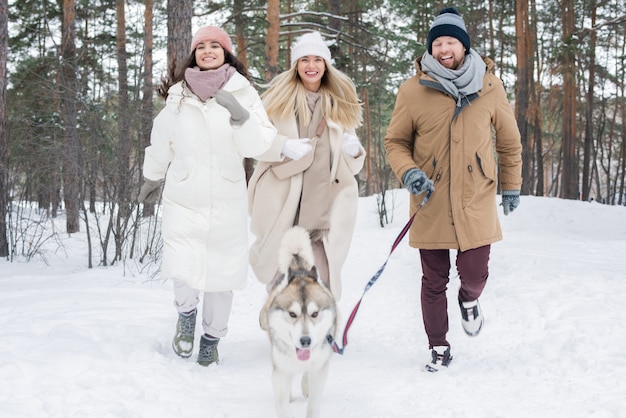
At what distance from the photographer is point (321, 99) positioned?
376 centimetres

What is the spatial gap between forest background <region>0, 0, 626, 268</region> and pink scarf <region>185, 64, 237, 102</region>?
778mm

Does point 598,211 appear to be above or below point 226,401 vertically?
above

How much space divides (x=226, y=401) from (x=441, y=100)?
2.33 metres

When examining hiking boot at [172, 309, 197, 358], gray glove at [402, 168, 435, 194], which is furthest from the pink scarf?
hiking boot at [172, 309, 197, 358]

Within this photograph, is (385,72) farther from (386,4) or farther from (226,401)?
(226,401)

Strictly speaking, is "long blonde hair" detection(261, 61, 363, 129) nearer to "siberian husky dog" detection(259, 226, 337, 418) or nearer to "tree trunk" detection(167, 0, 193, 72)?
"siberian husky dog" detection(259, 226, 337, 418)

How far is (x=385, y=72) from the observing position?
1321 cm

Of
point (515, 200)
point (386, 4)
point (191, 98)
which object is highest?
point (386, 4)

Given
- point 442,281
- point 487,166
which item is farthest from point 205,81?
point 442,281

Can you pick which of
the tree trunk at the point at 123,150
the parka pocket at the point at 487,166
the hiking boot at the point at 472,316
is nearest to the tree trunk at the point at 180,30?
the tree trunk at the point at 123,150

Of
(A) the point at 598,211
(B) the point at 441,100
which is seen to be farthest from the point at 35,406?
(A) the point at 598,211

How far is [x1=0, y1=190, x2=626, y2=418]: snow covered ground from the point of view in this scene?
9.20 ft

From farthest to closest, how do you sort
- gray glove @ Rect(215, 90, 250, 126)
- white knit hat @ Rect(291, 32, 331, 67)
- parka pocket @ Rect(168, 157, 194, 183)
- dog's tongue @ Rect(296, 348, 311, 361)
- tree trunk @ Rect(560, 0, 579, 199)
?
tree trunk @ Rect(560, 0, 579, 199) → white knit hat @ Rect(291, 32, 331, 67) → parka pocket @ Rect(168, 157, 194, 183) → gray glove @ Rect(215, 90, 250, 126) → dog's tongue @ Rect(296, 348, 311, 361)

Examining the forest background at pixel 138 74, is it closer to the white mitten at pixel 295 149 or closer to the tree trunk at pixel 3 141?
the tree trunk at pixel 3 141
